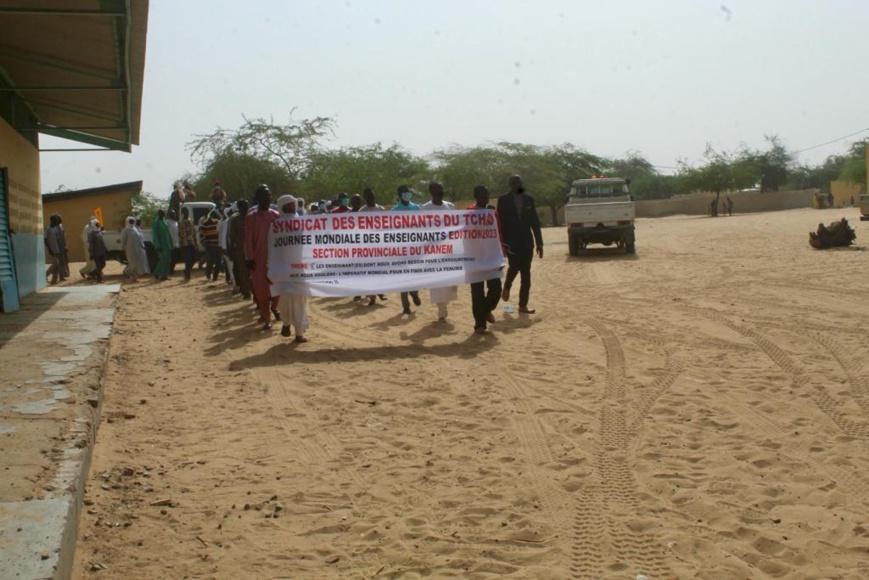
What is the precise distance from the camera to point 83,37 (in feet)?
38.2

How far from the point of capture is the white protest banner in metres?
10.2

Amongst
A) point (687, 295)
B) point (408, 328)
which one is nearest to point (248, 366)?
point (408, 328)

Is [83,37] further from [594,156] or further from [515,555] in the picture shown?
[594,156]

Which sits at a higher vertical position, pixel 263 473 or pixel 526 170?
pixel 526 170

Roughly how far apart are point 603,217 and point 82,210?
85.6 feet

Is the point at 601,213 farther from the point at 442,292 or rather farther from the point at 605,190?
the point at 442,292

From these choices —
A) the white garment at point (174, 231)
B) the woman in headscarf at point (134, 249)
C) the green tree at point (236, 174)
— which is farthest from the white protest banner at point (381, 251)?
the green tree at point (236, 174)

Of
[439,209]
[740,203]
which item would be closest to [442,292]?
[439,209]

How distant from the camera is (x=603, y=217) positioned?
22812mm

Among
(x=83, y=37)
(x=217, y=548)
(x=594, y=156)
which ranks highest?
(x=594, y=156)

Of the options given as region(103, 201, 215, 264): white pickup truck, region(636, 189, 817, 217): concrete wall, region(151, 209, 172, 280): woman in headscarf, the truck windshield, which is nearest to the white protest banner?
region(151, 209, 172, 280): woman in headscarf

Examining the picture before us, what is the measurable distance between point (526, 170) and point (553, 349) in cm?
5563

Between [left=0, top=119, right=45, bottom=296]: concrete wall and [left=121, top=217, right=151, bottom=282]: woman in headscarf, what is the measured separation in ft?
7.00

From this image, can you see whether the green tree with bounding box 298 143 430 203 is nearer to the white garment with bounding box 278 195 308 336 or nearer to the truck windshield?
the truck windshield
